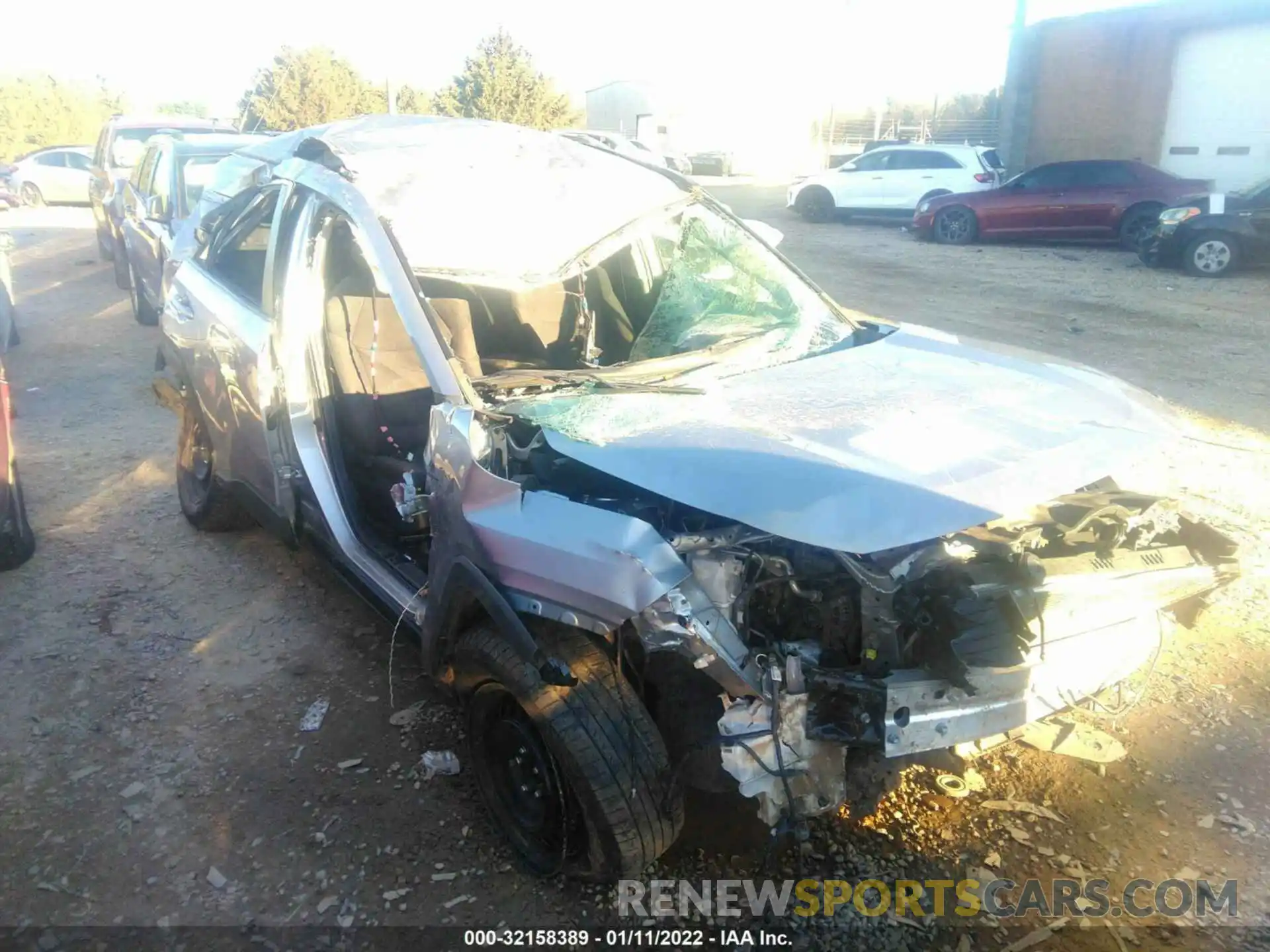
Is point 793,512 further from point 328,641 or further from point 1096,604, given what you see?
point 328,641

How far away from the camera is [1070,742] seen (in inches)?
109

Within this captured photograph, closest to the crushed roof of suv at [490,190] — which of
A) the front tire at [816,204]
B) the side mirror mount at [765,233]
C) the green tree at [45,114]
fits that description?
the side mirror mount at [765,233]

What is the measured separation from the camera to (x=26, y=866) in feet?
8.66

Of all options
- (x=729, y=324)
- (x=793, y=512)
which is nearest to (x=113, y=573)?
(x=729, y=324)

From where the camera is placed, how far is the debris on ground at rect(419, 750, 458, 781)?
3.02m

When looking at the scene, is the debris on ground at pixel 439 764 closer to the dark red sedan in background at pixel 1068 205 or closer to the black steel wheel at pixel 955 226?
the dark red sedan in background at pixel 1068 205

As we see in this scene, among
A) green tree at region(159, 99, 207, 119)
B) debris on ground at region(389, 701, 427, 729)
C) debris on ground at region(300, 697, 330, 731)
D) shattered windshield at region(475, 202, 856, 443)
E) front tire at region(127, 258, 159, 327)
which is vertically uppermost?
green tree at region(159, 99, 207, 119)

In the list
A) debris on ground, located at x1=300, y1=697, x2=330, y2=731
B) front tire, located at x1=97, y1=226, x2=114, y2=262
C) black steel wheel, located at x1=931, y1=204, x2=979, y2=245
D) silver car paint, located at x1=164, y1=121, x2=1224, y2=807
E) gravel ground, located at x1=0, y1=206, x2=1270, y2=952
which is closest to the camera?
silver car paint, located at x1=164, y1=121, x2=1224, y2=807

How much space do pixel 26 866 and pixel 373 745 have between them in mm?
1010

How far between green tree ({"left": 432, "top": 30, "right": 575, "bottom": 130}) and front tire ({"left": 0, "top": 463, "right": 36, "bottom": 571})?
1688 cm

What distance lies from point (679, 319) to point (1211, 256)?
35.9ft

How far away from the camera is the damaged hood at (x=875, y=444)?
2172 millimetres

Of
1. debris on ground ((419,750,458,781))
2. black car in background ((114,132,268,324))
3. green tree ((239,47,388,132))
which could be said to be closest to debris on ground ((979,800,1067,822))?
debris on ground ((419,750,458,781))

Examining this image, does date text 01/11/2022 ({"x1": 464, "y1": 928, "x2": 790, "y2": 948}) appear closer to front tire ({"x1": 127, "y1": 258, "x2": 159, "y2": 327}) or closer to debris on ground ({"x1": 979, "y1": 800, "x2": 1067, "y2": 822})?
debris on ground ({"x1": 979, "y1": 800, "x2": 1067, "y2": 822})
